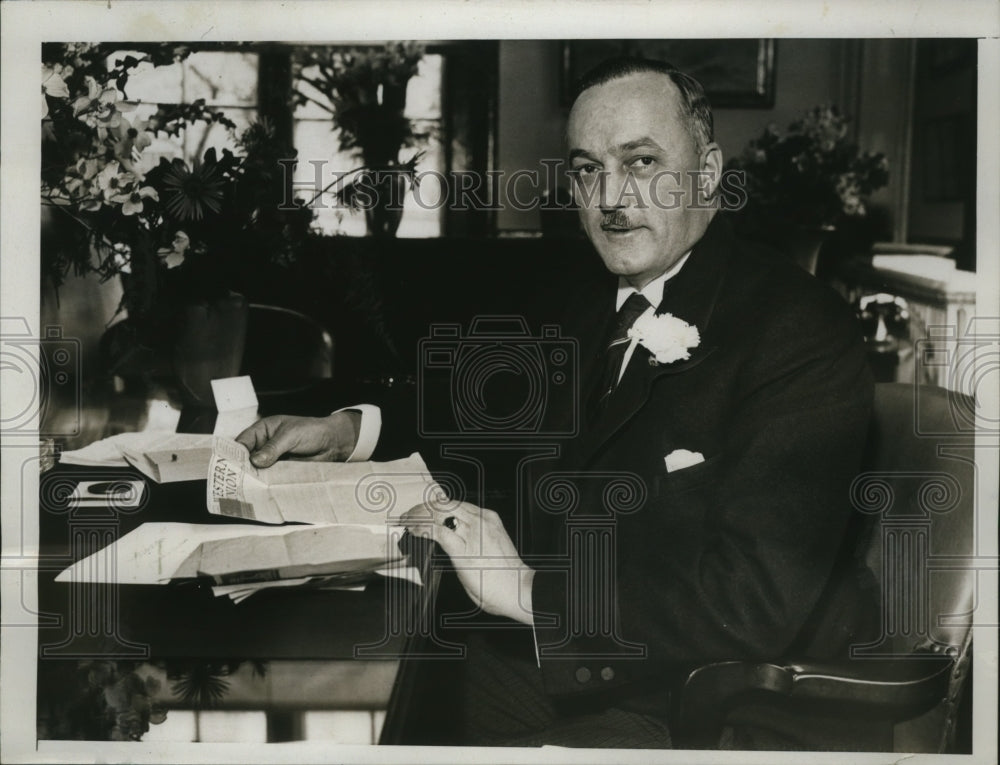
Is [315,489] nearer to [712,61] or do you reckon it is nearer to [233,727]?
[233,727]

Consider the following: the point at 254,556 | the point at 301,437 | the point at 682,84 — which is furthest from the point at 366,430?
the point at 682,84

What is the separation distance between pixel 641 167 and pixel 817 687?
78cm

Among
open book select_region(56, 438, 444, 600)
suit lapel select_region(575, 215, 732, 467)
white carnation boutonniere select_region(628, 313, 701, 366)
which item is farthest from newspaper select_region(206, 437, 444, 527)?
white carnation boutonniere select_region(628, 313, 701, 366)

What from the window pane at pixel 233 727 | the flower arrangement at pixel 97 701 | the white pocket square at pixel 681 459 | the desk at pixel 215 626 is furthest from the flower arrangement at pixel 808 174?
the flower arrangement at pixel 97 701

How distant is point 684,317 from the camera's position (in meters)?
1.37

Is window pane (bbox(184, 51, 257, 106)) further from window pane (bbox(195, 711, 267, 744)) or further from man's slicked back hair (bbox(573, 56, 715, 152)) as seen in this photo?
window pane (bbox(195, 711, 267, 744))

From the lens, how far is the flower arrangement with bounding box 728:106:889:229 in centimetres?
137

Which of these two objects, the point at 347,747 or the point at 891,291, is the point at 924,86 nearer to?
the point at 891,291

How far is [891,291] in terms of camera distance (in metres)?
1.38

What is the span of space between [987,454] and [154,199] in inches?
51.3

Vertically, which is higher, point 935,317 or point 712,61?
point 712,61

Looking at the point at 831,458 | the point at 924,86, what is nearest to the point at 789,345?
the point at 831,458

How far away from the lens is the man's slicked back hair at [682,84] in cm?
137

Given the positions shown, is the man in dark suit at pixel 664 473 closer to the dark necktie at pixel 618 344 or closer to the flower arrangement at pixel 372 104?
the dark necktie at pixel 618 344
